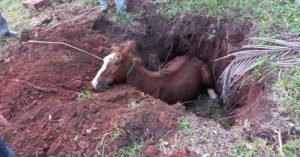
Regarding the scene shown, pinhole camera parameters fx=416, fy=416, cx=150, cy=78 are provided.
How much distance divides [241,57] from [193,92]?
111 cm

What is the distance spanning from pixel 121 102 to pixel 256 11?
5.88 ft

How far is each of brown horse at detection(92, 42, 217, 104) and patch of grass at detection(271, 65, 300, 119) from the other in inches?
52.5

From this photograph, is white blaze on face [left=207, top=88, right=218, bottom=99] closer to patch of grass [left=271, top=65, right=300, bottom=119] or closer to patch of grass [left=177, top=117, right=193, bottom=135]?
patch of grass [left=271, top=65, right=300, bottom=119]

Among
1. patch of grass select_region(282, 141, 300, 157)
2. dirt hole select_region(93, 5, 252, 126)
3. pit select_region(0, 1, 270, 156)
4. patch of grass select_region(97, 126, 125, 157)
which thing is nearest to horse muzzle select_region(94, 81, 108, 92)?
pit select_region(0, 1, 270, 156)

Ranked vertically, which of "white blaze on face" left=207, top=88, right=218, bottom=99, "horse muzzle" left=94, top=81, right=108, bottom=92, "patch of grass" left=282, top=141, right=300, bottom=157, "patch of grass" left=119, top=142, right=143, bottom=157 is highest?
"patch of grass" left=282, top=141, right=300, bottom=157

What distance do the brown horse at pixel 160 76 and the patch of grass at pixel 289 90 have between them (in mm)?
1333

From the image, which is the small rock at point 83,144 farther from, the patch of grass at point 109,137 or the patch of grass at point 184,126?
the patch of grass at point 184,126

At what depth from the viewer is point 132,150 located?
3111mm

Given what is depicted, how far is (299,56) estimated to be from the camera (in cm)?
367

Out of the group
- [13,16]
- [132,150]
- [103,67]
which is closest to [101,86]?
[103,67]

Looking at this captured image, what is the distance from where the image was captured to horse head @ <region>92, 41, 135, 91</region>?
400cm

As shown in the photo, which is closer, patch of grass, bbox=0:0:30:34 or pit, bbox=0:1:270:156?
pit, bbox=0:1:270:156

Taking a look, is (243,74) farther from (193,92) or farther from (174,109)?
(193,92)

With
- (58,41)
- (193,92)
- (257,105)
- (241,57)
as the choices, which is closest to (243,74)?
(241,57)
